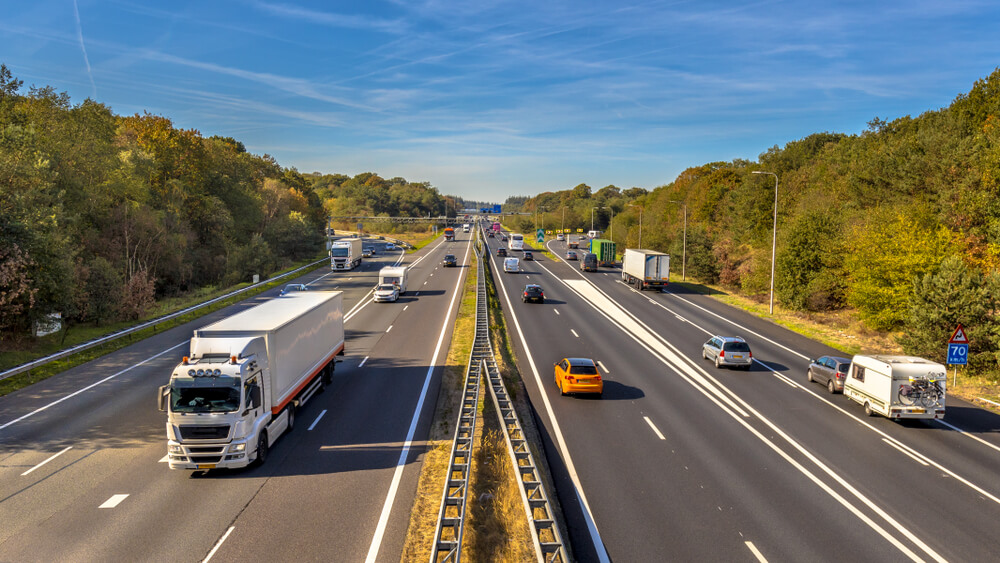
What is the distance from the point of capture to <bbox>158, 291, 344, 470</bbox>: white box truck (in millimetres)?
14258

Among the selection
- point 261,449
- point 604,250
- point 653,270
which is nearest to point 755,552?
point 261,449

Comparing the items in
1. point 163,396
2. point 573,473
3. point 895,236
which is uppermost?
point 895,236

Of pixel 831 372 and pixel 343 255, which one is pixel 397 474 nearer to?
pixel 831 372

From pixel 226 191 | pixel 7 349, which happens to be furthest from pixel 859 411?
pixel 226 191

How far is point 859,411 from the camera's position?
23031 mm

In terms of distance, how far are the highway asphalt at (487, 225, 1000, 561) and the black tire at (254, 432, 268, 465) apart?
8.11 meters

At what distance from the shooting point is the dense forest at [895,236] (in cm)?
2841

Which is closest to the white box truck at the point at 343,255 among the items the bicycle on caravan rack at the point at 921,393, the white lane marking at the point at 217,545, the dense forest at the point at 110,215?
the dense forest at the point at 110,215

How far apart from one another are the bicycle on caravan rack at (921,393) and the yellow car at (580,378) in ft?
35.8

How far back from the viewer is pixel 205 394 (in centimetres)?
1441

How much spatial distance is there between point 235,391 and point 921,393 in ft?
75.2

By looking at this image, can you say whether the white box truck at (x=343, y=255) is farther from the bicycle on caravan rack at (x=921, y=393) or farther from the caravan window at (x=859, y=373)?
the bicycle on caravan rack at (x=921, y=393)

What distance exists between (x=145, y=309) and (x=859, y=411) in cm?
4212

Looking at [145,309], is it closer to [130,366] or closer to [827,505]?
[130,366]
